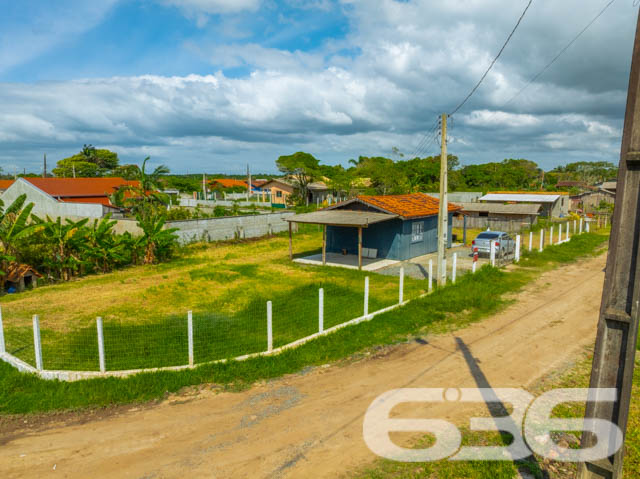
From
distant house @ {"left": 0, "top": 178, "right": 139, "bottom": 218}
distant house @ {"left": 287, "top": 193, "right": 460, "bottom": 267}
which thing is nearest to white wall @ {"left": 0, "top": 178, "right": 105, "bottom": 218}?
distant house @ {"left": 0, "top": 178, "right": 139, "bottom": 218}

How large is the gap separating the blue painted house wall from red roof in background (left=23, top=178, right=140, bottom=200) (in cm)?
2751

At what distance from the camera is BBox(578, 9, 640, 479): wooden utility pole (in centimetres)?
386

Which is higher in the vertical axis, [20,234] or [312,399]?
[20,234]

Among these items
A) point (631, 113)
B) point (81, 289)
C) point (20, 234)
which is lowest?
point (81, 289)

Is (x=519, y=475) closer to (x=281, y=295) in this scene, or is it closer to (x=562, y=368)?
(x=562, y=368)

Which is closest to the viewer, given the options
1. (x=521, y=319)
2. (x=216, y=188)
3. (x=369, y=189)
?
(x=521, y=319)

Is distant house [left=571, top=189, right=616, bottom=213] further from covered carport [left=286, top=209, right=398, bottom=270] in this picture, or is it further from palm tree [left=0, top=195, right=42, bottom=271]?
palm tree [left=0, top=195, right=42, bottom=271]

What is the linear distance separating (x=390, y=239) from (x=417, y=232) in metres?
1.98

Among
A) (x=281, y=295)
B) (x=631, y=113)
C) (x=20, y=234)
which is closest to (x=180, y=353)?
(x=281, y=295)

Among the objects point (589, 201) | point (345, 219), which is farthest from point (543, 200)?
point (345, 219)

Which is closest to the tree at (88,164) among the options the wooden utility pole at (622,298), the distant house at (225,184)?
the distant house at (225,184)

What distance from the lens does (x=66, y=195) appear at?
1672 inches

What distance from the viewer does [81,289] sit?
1728cm

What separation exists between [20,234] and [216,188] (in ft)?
209
